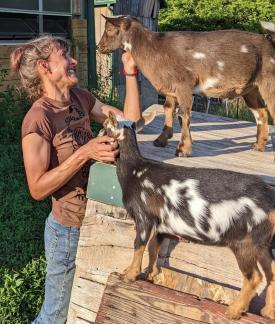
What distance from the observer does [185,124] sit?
13.2 feet

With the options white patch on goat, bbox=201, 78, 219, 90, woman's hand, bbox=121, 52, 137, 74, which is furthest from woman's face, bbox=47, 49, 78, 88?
white patch on goat, bbox=201, 78, 219, 90

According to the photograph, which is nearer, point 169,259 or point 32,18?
point 169,259

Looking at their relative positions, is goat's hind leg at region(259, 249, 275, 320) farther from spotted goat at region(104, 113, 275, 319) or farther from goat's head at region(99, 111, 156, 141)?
goat's head at region(99, 111, 156, 141)

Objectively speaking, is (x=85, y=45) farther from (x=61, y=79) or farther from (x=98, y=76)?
(x=61, y=79)

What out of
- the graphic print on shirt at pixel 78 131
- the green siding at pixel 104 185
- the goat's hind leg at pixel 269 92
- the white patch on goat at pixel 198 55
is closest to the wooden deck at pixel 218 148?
the goat's hind leg at pixel 269 92

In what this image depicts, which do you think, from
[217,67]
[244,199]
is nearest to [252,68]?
[217,67]

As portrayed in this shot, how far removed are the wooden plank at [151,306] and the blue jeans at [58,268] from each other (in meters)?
0.53

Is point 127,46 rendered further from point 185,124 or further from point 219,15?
point 219,15

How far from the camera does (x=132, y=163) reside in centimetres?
298

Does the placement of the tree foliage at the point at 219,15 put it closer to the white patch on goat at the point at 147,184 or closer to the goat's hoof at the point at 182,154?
the goat's hoof at the point at 182,154

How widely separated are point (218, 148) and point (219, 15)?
1349 centimetres

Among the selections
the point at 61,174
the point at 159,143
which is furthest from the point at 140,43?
the point at 61,174

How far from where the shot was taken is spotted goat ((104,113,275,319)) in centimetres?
255

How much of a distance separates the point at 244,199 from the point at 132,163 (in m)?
0.70
